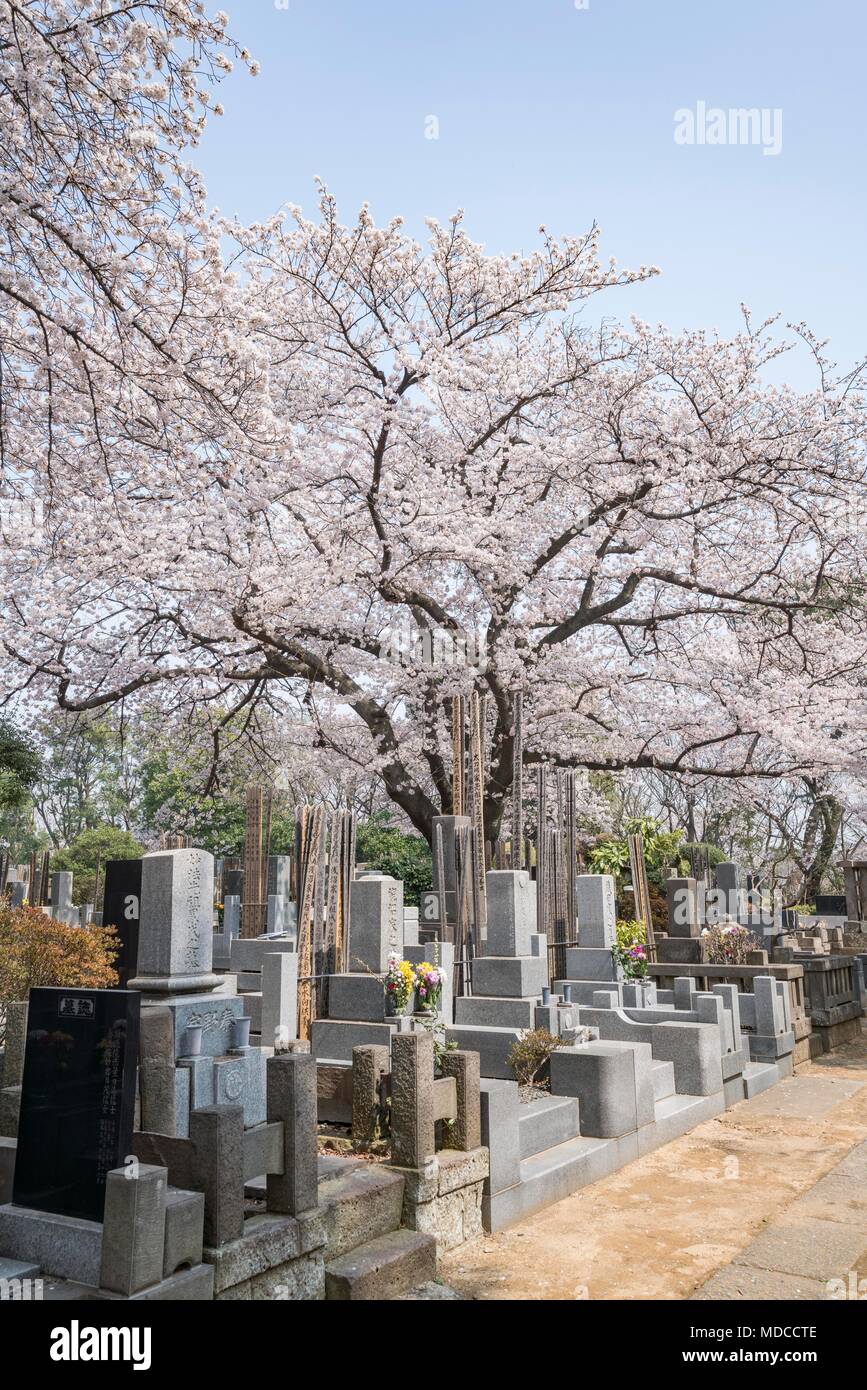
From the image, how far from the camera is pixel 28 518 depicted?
12.0 metres

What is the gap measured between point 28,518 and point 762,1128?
11.1m

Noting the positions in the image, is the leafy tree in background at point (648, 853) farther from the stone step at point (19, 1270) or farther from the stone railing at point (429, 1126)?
the stone step at point (19, 1270)

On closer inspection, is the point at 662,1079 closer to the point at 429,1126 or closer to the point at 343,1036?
the point at 343,1036

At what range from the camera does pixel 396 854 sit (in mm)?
20109

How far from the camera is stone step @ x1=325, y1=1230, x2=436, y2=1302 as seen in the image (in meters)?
4.35

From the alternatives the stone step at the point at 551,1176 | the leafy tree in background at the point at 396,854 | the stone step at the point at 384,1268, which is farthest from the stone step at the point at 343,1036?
the leafy tree in background at the point at 396,854

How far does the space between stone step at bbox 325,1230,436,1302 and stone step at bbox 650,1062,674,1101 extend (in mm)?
3916

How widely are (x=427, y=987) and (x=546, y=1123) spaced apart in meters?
1.56

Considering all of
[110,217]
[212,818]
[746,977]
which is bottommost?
[746,977]

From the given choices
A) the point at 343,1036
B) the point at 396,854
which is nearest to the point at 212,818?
the point at 396,854

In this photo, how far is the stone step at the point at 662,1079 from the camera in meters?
8.26

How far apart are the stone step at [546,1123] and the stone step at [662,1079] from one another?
1.53m

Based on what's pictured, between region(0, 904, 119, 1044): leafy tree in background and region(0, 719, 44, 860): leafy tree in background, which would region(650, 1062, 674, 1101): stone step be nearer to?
region(0, 904, 119, 1044): leafy tree in background

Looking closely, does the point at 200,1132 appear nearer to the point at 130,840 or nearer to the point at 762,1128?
the point at 762,1128
